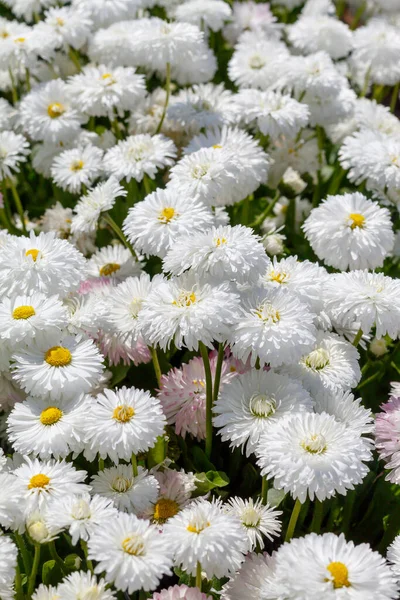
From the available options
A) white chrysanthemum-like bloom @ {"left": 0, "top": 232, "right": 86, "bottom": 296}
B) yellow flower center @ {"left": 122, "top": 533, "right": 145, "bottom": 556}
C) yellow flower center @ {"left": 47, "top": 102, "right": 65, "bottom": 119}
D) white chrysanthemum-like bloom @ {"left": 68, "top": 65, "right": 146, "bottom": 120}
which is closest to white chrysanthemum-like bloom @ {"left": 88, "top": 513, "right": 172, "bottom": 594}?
yellow flower center @ {"left": 122, "top": 533, "right": 145, "bottom": 556}

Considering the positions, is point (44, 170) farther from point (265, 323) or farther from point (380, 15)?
point (380, 15)

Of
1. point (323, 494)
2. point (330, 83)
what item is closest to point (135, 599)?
point (323, 494)

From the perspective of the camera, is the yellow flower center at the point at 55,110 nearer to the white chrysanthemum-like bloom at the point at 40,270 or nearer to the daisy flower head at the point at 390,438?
the white chrysanthemum-like bloom at the point at 40,270

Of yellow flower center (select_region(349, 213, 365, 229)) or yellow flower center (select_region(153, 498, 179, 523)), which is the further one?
yellow flower center (select_region(349, 213, 365, 229))

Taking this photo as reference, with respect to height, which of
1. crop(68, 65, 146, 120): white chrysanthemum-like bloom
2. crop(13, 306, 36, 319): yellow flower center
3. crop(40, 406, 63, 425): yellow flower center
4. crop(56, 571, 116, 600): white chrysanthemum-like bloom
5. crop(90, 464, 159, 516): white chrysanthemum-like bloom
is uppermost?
crop(68, 65, 146, 120): white chrysanthemum-like bloom

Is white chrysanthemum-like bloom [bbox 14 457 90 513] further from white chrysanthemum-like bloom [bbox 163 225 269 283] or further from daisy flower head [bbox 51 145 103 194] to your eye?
daisy flower head [bbox 51 145 103 194]
